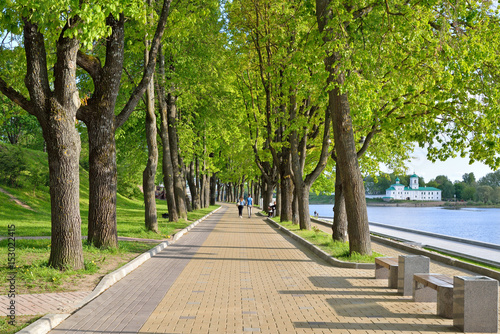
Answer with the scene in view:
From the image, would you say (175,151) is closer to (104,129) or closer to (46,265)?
(104,129)

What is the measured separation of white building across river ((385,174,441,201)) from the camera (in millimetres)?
192500

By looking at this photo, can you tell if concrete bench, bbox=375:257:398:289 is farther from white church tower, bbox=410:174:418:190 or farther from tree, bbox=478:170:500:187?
white church tower, bbox=410:174:418:190

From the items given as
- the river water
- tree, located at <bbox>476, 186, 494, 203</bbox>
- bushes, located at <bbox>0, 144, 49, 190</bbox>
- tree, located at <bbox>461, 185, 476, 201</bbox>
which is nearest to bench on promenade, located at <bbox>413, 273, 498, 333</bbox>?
the river water

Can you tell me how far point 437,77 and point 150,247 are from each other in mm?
9096

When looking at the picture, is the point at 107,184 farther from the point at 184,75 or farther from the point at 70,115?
the point at 184,75

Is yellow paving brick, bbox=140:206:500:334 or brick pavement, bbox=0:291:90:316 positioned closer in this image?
yellow paving brick, bbox=140:206:500:334

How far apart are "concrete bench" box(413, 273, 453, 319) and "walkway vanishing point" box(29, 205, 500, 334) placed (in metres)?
0.16

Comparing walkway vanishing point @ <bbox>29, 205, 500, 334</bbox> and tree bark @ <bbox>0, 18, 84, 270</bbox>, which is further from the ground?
tree bark @ <bbox>0, 18, 84, 270</bbox>

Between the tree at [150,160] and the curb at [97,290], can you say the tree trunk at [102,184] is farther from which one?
the tree at [150,160]

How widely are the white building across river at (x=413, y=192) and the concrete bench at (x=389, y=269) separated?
18763cm

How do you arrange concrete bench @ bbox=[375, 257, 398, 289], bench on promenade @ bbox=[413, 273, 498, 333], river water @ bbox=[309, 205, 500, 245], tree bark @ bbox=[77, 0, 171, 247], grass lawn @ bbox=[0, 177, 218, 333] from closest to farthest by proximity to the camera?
bench on promenade @ bbox=[413, 273, 498, 333], grass lawn @ bbox=[0, 177, 218, 333], concrete bench @ bbox=[375, 257, 398, 289], tree bark @ bbox=[77, 0, 171, 247], river water @ bbox=[309, 205, 500, 245]

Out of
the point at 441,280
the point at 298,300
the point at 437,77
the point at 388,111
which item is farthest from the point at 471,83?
the point at 298,300

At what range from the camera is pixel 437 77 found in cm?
1280

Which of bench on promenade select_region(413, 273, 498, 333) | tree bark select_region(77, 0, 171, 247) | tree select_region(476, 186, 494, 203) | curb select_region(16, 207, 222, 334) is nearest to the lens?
curb select_region(16, 207, 222, 334)
